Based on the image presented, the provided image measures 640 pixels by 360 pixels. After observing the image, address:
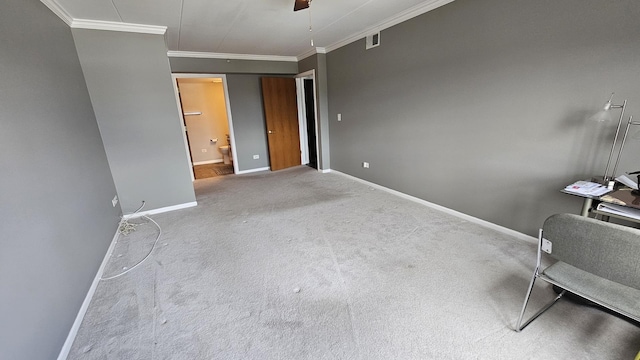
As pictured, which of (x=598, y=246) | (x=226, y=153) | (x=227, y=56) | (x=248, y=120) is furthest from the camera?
(x=226, y=153)

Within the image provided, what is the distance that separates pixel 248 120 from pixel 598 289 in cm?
569

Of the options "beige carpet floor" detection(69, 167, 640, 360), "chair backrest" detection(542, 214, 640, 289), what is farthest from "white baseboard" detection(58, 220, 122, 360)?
"chair backrest" detection(542, 214, 640, 289)

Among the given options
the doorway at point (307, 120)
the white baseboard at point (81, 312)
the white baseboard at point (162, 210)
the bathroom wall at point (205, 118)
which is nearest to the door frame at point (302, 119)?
the doorway at point (307, 120)

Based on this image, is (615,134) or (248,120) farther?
(248,120)

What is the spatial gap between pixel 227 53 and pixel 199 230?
3.66m

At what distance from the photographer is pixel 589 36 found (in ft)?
6.54

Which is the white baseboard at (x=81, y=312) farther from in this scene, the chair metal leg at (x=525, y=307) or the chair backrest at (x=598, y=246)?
the chair backrest at (x=598, y=246)

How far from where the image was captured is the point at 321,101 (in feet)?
17.3

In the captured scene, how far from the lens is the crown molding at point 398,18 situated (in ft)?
9.70

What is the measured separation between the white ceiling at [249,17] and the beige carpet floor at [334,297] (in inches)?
97.3

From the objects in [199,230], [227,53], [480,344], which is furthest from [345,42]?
[480,344]

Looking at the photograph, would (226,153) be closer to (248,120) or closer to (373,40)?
(248,120)

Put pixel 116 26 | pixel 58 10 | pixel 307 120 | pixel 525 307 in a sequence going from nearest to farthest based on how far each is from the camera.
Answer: pixel 525 307, pixel 58 10, pixel 116 26, pixel 307 120

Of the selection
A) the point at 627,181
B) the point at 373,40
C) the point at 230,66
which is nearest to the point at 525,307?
the point at 627,181
